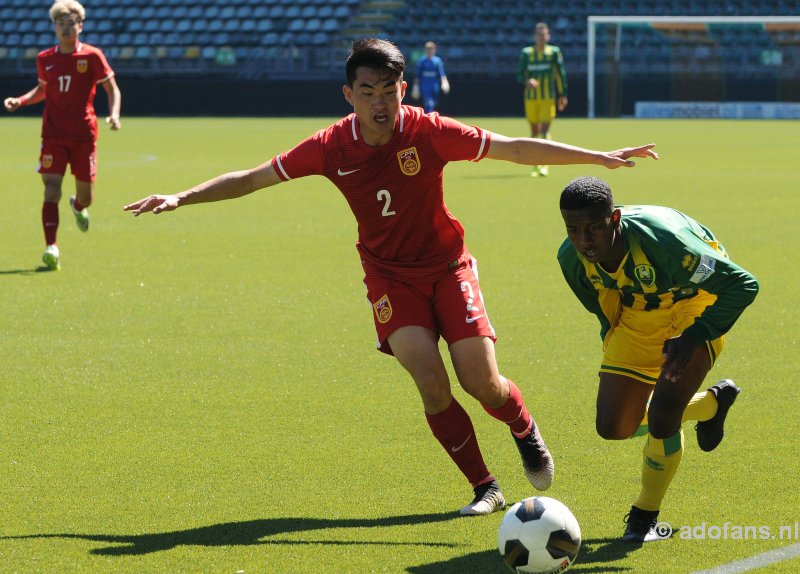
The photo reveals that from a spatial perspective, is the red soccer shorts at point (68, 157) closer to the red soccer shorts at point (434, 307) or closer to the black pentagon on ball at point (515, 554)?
the red soccer shorts at point (434, 307)

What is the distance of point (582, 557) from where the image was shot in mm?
4113

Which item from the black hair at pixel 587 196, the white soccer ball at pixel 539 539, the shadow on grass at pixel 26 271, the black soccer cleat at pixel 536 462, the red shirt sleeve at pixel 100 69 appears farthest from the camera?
the red shirt sleeve at pixel 100 69

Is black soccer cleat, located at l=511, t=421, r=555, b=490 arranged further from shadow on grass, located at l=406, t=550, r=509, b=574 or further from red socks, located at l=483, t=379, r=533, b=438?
shadow on grass, located at l=406, t=550, r=509, b=574

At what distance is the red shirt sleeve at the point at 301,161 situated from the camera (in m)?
4.82

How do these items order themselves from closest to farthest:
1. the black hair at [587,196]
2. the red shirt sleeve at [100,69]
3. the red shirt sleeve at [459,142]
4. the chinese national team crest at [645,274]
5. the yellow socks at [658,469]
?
1. the black hair at [587,196]
2. the yellow socks at [658,469]
3. the chinese national team crest at [645,274]
4. the red shirt sleeve at [459,142]
5. the red shirt sleeve at [100,69]

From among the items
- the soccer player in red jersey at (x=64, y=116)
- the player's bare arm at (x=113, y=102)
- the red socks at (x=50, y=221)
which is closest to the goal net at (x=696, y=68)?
the player's bare arm at (x=113, y=102)

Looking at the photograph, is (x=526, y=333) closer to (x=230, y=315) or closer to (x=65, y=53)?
(x=230, y=315)

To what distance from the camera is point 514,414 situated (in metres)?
4.79

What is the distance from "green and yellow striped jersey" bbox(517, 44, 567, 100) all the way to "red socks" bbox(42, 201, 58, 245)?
37.5 feet

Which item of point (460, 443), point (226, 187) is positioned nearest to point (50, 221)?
point (226, 187)

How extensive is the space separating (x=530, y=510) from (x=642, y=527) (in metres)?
0.51

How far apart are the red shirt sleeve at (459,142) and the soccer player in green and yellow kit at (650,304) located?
0.59 metres

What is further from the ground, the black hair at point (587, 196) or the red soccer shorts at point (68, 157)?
the black hair at point (587, 196)

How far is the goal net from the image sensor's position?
3494 centimetres
